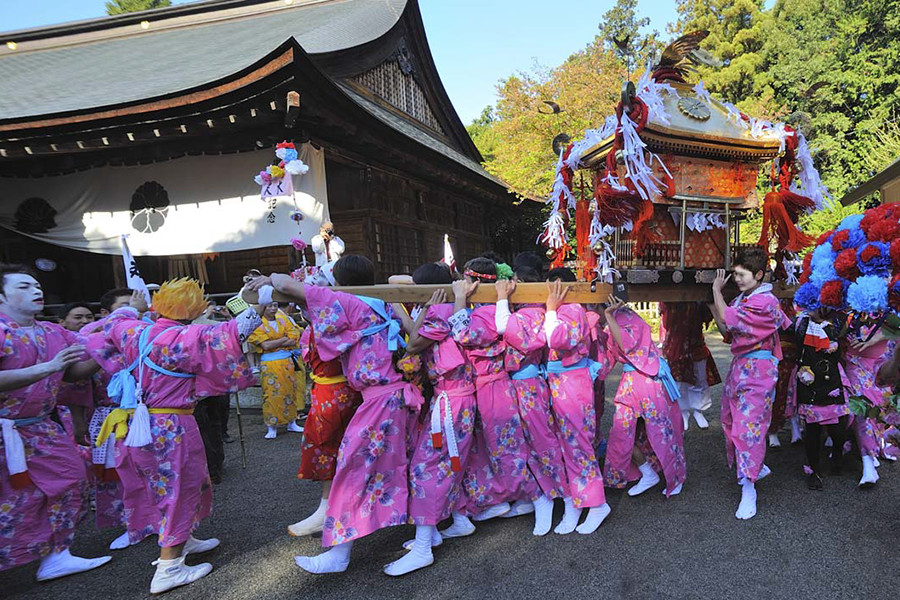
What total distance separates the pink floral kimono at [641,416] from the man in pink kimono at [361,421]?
1.58m

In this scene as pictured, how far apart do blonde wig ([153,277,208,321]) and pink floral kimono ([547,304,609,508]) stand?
2209 millimetres

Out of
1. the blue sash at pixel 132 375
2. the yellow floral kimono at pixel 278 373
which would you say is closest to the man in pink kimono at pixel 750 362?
the blue sash at pixel 132 375

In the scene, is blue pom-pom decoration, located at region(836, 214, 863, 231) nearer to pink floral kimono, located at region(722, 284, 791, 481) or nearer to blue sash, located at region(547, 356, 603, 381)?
pink floral kimono, located at region(722, 284, 791, 481)

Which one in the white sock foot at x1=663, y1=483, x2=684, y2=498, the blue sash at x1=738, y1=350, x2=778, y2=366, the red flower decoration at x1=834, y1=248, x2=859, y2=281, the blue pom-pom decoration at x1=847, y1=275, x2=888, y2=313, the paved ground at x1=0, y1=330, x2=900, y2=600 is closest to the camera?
the blue pom-pom decoration at x1=847, y1=275, x2=888, y2=313

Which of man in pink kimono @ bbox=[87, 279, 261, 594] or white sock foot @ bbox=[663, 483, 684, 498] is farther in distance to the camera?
white sock foot @ bbox=[663, 483, 684, 498]

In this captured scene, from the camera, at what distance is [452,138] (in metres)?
15.7

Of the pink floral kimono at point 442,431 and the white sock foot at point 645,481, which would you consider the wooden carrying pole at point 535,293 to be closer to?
the pink floral kimono at point 442,431

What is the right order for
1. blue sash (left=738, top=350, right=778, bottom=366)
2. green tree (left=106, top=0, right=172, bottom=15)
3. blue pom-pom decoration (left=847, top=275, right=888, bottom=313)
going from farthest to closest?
1. green tree (left=106, top=0, right=172, bottom=15)
2. blue sash (left=738, top=350, right=778, bottom=366)
3. blue pom-pom decoration (left=847, top=275, right=888, bottom=313)

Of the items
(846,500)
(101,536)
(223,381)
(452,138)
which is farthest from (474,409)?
(452,138)

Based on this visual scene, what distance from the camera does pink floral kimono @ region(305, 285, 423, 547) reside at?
2773 mm

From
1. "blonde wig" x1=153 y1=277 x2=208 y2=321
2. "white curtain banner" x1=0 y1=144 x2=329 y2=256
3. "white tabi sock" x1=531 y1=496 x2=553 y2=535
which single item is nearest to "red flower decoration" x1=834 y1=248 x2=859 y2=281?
"white tabi sock" x1=531 y1=496 x2=553 y2=535

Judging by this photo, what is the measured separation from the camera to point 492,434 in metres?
3.23

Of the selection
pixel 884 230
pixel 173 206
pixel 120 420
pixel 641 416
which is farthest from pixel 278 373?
pixel 884 230

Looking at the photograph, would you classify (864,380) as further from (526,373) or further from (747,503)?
(526,373)
